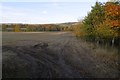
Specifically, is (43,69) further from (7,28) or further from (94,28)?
(7,28)

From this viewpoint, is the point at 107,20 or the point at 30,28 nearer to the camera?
the point at 107,20

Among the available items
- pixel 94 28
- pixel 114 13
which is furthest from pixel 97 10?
pixel 114 13

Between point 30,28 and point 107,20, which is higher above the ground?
point 107,20

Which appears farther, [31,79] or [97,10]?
[97,10]

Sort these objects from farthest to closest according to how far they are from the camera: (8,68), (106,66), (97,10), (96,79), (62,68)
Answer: (97,10), (106,66), (62,68), (8,68), (96,79)

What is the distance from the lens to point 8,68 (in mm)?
17516

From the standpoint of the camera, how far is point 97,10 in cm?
3959

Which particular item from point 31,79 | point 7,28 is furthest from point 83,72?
point 7,28

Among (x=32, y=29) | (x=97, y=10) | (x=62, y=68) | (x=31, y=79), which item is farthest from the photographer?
(x=32, y=29)

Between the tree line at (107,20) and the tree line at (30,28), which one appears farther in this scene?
the tree line at (30,28)

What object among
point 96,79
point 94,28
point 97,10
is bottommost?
point 96,79

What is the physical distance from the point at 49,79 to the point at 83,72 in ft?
12.3

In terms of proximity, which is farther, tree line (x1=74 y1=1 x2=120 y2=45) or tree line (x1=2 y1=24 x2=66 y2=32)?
tree line (x1=2 y1=24 x2=66 y2=32)

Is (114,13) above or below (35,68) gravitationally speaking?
above
